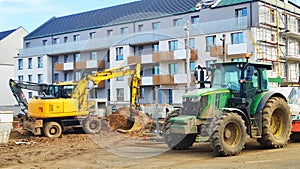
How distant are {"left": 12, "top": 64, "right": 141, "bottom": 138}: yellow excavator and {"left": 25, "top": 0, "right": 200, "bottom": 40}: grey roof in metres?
24.4

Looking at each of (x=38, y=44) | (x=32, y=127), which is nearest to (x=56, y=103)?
(x=32, y=127)

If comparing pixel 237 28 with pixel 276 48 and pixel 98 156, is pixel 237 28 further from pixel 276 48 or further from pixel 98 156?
pixel 98 156

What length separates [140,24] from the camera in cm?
4962

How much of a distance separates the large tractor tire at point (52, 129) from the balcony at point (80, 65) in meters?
29.9

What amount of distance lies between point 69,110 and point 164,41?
83.3ft

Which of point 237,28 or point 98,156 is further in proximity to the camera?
point 237,28

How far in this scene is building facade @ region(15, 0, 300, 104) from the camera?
40.2 meters

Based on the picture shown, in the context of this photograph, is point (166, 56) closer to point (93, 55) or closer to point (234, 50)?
point (234, 50)

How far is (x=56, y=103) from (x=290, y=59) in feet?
95.0

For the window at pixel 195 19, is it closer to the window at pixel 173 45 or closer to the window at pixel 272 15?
the window at pixel 173 45

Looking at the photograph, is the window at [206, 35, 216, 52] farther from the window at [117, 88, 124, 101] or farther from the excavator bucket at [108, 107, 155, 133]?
the excavator bucket at [108, 107, 155, 133]

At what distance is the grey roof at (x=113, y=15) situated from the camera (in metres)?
48.0

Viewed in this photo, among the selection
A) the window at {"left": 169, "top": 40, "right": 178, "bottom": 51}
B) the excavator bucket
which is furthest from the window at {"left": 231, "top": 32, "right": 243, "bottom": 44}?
the excavator bucket

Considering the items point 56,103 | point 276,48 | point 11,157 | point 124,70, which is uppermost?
point 276,48
